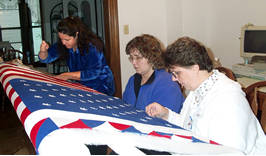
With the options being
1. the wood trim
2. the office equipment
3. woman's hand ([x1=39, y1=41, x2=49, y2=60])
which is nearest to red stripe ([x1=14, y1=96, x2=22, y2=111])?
woman's hand ([x1=39, y1=41, x2=49, y2=60])

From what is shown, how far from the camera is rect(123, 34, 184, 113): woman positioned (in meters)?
1.92

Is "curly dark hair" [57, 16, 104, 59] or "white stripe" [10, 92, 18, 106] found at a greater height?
"curly dark hair" [57, 16, 104, 59]

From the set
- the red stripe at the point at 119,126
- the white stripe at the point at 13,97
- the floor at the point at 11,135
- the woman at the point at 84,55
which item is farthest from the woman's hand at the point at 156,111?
the floor at the point at 11,135

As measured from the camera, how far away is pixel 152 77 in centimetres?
201

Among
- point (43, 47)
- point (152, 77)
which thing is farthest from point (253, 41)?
point (43, 47)

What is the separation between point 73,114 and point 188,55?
20.9 inches

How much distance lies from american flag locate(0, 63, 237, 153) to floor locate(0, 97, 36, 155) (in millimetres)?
1203

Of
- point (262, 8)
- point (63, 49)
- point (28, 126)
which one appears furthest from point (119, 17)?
point (28, 126)

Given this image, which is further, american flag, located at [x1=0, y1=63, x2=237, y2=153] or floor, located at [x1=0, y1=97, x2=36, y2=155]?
floor, located at [x1=0, y1=97, x2=36, y2=155]

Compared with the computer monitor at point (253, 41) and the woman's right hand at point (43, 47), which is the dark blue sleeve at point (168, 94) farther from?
the computer monitor at point (253, 41)

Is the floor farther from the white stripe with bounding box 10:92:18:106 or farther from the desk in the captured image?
the desk

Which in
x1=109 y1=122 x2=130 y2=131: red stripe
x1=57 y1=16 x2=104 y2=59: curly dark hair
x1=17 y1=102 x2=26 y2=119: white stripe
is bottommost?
x1=109 y1=122 x2=130 y2=131: red stripe

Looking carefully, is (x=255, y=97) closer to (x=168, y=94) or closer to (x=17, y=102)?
(x=168, y=94)

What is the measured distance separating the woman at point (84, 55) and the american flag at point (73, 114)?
540 mm
